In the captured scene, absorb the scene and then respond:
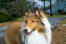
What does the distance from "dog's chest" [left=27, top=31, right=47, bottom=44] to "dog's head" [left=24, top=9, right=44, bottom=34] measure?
0.39 ft

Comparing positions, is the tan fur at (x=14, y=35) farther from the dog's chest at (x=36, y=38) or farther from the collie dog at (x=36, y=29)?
the dog's chest at (x=36, y=38)

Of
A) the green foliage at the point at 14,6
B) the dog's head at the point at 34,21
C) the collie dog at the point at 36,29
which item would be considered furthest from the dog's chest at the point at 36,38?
the green foliage at the point at 14,6

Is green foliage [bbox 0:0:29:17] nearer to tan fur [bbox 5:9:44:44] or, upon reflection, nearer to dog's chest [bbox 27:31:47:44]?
tan fur [bbox 5:9:44:44]

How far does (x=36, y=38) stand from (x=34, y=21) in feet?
1.52

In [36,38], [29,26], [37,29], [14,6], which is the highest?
[14,6]

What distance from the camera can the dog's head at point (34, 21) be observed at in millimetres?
4595

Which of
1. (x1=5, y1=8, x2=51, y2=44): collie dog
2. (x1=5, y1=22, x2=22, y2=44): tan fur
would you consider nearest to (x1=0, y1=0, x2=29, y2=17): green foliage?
(x1=5, y1=22, x2=22, y2=44): tan fur

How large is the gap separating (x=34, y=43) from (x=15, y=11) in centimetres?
3542

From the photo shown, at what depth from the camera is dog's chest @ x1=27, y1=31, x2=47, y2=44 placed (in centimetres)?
477

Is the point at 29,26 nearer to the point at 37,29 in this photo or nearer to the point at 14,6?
the point at 37,29

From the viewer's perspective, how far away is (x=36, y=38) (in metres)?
4.87

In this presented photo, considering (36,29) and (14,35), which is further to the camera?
(14,35)

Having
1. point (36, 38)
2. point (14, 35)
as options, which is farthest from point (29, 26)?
point (14, 35)

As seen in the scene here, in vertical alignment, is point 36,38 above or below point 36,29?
below
